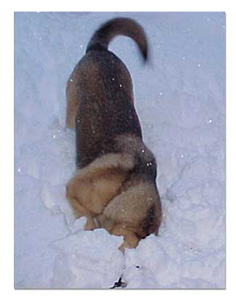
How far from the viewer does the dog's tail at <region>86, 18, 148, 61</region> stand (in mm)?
2227

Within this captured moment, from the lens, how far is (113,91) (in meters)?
2.30

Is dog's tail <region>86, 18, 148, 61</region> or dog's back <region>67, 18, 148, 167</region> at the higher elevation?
dog's tail <region>86, 18, 148, 61</region>

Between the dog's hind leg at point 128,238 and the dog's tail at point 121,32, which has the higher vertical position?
the dog's tail at point 121,32

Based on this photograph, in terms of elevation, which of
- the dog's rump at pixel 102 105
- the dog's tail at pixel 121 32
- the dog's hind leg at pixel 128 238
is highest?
the dog's tail at pixel 121 32

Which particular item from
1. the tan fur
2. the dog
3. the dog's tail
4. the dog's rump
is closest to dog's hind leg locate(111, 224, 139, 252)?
the dog

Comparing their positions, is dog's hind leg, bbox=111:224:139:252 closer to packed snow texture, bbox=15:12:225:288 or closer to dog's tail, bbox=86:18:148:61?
packed snow texture, bbox=15:12:225:288

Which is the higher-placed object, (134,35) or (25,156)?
(134,35)

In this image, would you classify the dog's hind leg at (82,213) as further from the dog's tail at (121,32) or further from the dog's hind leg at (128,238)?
the dog's tail at (121,32)

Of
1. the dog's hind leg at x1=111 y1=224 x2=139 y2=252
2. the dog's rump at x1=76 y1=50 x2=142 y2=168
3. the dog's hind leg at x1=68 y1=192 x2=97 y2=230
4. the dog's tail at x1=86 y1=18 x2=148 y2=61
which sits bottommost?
the dog's hind leg at x1=111 y1=224 x2=139 y2=252

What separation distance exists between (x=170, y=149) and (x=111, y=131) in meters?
0.22

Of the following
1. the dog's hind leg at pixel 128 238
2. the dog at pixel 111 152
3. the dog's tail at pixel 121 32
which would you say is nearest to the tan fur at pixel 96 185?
the dog at pixel 111 152

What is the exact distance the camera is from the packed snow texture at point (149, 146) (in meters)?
2.13
